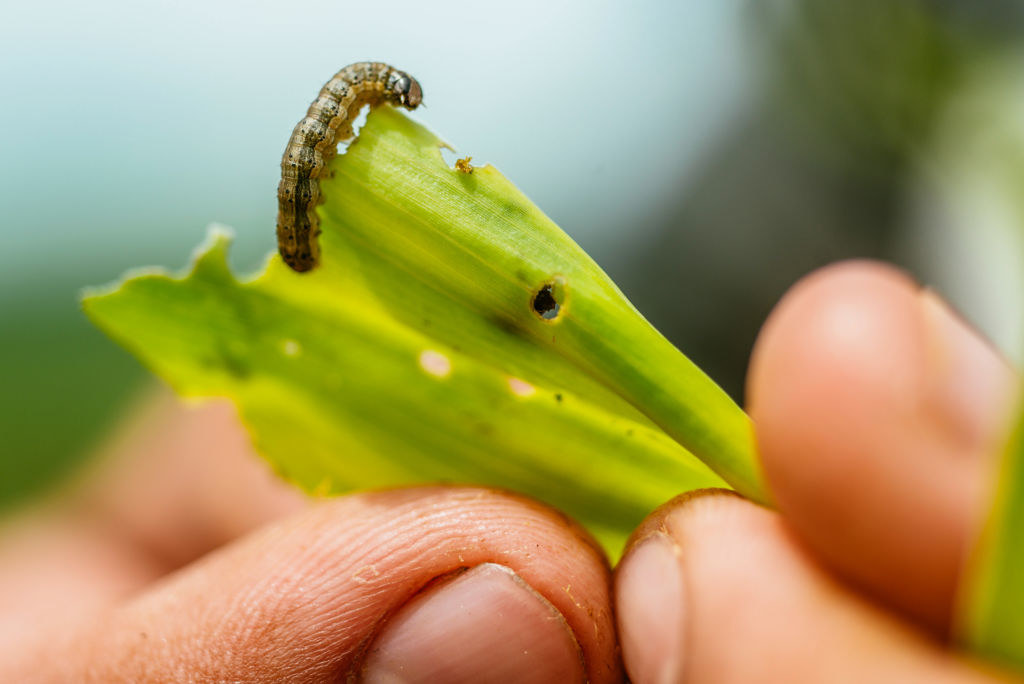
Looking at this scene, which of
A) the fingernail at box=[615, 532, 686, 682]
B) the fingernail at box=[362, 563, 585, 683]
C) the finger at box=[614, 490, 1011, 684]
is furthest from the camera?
the fingernail at box=[362, 563, 585, 683]

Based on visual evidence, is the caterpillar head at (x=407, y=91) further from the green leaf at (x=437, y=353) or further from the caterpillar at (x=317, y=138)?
the green leaf at (x=437, y=353)

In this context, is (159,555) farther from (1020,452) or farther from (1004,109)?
(1004,109)

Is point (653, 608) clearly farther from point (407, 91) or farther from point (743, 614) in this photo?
point (407, 91)

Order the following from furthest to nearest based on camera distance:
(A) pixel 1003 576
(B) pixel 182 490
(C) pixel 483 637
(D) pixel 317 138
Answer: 1. (B) pixel 182 490
2. (C) pixel 483 637
3. (D) pixel 317 138
4. (A) pixel 1003 576

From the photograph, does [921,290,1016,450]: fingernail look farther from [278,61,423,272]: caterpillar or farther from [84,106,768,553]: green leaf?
[278,61,423,272]: caterpillar

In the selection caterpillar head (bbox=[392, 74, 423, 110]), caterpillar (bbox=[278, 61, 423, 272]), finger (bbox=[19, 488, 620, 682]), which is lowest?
finger (bbox=[19, 488, 620, 682])

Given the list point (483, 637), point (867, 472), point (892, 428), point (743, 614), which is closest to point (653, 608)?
point (743, 614)

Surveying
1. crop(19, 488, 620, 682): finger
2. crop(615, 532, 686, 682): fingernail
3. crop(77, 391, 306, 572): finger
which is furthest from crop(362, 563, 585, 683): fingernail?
crop(77, 391, 306, 572): finger
